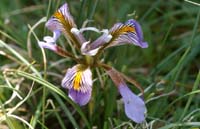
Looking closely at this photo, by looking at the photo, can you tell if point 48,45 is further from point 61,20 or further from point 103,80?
point 103,80

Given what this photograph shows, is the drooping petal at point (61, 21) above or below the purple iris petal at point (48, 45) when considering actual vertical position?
above

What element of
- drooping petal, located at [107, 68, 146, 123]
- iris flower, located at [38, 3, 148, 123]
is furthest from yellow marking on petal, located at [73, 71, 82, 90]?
drooping petal, located at [107, 68, 146, 123]

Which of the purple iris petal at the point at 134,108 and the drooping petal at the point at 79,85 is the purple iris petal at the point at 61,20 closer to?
the drooping petal at the point at 79,85

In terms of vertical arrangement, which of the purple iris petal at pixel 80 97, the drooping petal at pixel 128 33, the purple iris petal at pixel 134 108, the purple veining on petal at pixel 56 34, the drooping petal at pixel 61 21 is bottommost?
the purple iris petal at pixel 134 108

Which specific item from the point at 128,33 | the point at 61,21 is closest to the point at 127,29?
the point at 128,33

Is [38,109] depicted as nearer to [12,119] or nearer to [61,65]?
[12,119]

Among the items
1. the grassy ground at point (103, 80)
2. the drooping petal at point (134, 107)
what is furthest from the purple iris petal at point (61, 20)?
the drooping petal at point (134, 107)

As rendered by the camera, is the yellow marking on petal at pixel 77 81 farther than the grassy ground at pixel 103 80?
No

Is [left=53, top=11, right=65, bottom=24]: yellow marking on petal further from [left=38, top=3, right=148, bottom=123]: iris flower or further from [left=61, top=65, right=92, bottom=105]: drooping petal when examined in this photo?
[left=61, top=65, right=92, bottom=105]: drooping petal
